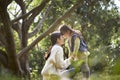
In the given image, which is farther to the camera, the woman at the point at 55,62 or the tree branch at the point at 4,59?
the tree branch at the point at 4,59

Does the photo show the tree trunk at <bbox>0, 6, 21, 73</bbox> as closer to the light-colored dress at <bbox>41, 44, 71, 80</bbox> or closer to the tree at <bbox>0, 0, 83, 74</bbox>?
the tree at <bbox>0, 0, 83, 74</bbox>

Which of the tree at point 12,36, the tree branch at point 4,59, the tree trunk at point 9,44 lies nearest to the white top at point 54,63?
the tree at point 12,36

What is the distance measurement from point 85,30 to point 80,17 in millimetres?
1248

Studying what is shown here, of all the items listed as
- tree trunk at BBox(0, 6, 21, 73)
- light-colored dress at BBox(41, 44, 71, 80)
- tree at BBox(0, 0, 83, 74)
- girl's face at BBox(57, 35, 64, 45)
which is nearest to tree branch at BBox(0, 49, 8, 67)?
tree at BBox(0, 0, 83, 74)

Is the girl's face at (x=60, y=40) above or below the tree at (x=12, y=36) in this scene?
above

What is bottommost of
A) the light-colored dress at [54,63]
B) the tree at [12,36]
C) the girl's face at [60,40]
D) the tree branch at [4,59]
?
the tree branch at [4,59]

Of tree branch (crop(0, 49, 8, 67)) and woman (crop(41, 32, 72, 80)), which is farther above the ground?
woman (crop(41, 32, 72, 80))

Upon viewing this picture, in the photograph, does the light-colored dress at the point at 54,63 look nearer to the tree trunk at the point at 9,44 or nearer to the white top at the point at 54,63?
the white top at the point at 54,63

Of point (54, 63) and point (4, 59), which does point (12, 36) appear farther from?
point (54, 63)

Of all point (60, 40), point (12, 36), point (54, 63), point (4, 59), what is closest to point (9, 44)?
point (12, 36)

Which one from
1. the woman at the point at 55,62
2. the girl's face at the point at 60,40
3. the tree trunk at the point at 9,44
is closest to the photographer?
the woman at the point at 55,62

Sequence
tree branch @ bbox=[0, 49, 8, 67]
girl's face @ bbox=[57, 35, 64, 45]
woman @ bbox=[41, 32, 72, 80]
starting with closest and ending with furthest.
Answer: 1. woman @ bbox=[41, 32, 72, 80]
2. girl's face @ bbox=[57, 35, 64, 45]
3. tree branch @ bbox=[0, 49, 8, 67]

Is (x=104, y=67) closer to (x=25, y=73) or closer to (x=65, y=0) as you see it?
(x=25, y=73)

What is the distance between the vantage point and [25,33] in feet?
41.3
